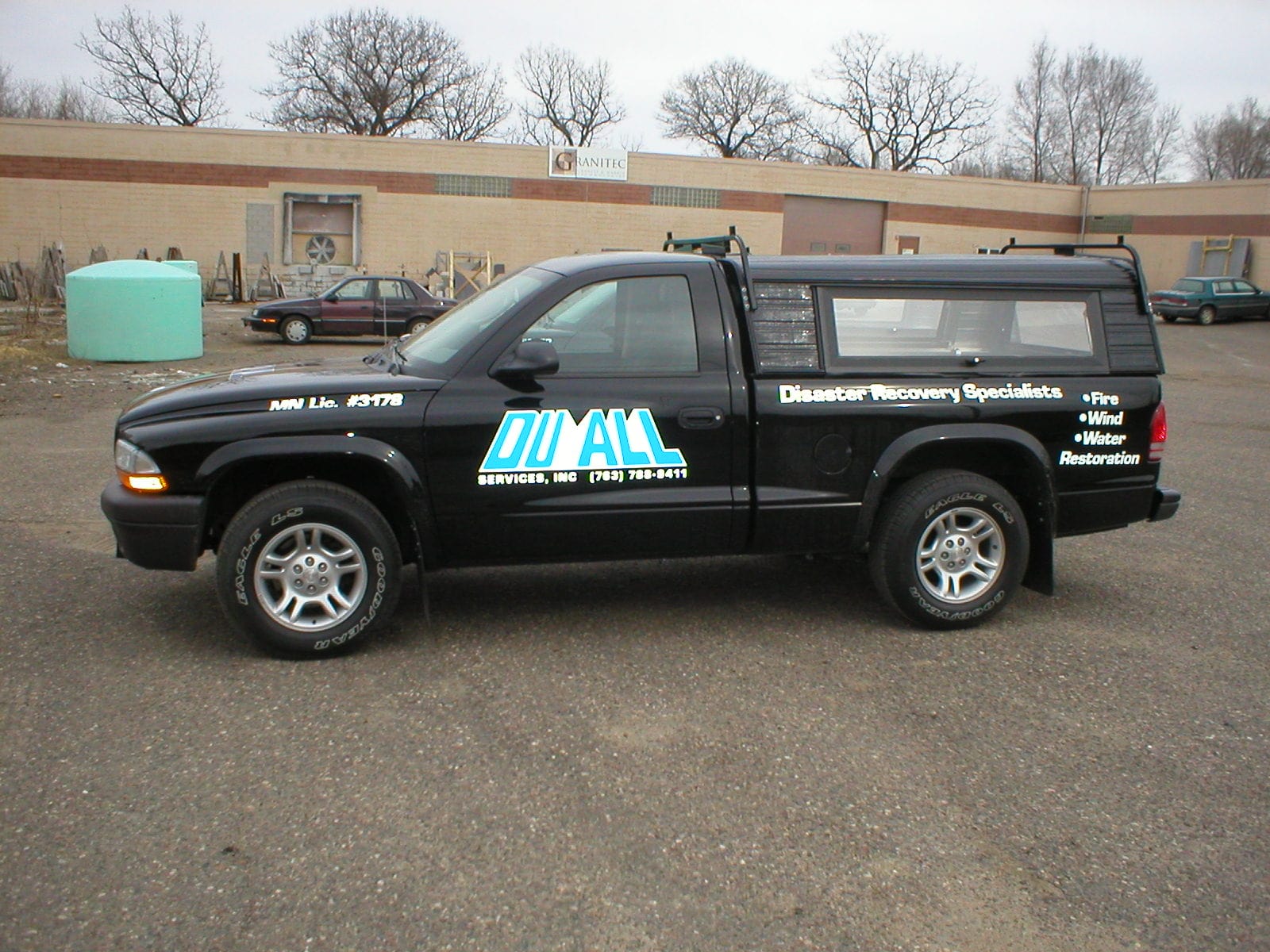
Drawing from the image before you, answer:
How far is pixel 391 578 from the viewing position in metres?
4.71

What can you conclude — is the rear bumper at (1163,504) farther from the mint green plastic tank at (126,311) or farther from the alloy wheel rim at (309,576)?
the mint green plastic tank at (126,311)

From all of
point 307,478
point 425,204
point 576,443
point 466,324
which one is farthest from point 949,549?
point 425,204

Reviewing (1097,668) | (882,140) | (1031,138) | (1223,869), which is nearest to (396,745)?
(1223,869)

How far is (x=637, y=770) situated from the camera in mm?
3768

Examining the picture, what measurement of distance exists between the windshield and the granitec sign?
104ft

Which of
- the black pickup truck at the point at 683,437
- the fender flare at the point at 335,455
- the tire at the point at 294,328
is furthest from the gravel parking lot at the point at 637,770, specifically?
the tire at the point at 294,328

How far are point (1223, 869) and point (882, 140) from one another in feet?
225

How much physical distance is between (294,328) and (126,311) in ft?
14.6

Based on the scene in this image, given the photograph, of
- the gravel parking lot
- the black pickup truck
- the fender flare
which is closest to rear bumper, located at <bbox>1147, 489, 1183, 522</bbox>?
the black pickup truck

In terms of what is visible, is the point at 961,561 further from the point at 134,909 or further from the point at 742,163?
the point at 742,163

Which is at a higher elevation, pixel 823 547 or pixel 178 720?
pixel 823 547

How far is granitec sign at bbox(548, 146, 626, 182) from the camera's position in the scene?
118ft

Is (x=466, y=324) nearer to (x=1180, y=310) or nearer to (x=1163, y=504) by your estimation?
(x=1163, y=504)

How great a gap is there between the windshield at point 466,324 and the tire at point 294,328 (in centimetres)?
1571
